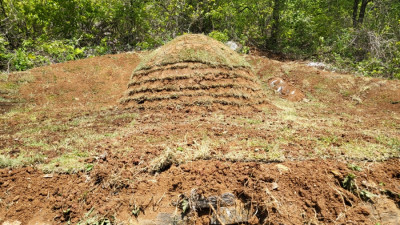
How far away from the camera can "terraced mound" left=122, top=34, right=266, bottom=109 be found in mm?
6469

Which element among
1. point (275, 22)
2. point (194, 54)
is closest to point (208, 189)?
point (194, 54)

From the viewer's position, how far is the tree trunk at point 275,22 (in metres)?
14.1

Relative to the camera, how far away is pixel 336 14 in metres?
15.7

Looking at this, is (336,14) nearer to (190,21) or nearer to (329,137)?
(190,21)

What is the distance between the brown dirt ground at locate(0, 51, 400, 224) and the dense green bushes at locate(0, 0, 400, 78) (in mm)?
6206

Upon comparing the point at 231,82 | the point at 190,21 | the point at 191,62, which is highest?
the point at 190,21

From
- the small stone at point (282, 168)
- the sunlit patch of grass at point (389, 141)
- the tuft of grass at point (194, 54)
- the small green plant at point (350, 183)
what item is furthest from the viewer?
the tuft of grass at point (194, 54)

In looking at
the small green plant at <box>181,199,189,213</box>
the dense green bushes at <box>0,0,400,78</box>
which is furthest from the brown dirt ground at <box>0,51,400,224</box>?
the dense green bushes at <box>0,0,400,78</box>

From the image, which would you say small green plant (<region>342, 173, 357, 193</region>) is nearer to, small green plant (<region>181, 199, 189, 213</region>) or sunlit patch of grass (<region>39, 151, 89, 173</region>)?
small green plant (<region>181, 199, 189, 213</region>)

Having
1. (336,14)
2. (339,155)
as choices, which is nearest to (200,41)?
(339,155)

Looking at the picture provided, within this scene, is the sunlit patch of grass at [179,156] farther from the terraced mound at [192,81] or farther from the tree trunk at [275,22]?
the tree trunk at [275,22]

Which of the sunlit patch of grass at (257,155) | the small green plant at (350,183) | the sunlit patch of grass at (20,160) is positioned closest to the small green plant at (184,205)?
the sunlit patch of grass at (257,155)

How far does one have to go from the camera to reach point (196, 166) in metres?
3.07

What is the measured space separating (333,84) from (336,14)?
9419 mm
